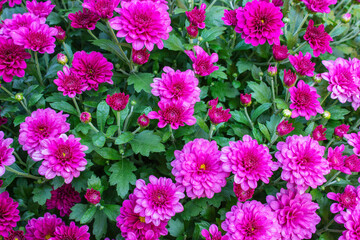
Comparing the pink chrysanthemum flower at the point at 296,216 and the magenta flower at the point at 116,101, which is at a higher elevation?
the magenta flower at the point at 116,101

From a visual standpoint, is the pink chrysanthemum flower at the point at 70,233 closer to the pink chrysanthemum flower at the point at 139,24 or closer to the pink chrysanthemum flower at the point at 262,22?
the pink chrysanthemum flower at the point at 139,24

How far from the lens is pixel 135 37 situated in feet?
5.96

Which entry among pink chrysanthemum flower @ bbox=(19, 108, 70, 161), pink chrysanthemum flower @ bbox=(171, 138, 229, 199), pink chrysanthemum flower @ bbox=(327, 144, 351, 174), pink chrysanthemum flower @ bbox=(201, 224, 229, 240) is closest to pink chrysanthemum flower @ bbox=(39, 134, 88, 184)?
pink chrysanthemum flower @ bbox=(19, 108, 70, 161)

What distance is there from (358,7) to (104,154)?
281 centimetres

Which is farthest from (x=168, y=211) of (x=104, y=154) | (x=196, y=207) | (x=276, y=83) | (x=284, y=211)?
(x=276, y=83)

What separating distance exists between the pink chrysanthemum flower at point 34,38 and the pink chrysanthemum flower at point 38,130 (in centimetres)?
45

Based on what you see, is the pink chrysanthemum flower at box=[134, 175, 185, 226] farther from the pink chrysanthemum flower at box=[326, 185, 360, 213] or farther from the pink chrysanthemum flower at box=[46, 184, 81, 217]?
the pink chrysanthemum flower at box=[326, 185, 360, 213]

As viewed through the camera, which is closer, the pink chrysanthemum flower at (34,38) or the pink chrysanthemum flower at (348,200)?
the pink chrysanthemum flower at (348,200)

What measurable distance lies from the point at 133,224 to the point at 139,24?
1124 mm

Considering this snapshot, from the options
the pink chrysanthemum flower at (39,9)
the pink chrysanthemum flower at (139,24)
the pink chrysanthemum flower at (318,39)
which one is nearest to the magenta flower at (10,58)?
the pink chrysanthemum flower at (39,9)

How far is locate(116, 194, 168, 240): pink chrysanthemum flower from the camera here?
67.4 inches

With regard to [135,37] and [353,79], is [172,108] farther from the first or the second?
[353,79]

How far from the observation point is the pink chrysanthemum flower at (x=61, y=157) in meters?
1.64

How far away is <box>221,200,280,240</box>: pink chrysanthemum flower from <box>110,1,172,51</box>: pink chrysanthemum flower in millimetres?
1059
